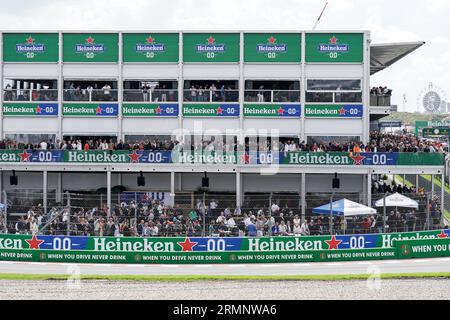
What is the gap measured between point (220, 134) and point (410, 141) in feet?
30.3

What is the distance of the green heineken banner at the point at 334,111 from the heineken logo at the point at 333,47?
8.84ft

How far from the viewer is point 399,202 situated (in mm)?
30250

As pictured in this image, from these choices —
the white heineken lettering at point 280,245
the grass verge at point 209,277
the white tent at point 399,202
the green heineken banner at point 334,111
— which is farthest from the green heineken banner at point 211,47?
the grass verge at point 209,277

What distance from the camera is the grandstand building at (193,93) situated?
1521 inches

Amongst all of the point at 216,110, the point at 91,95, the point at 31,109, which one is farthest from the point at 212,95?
the point at 31,109

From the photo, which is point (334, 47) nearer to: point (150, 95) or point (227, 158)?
point (227, 158)

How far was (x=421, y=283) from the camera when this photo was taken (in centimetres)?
2378

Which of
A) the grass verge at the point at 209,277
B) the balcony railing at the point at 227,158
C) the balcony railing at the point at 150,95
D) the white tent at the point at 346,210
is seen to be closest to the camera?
the grass verge at the point at 209,277

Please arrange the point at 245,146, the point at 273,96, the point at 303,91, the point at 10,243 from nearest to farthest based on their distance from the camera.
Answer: the point at 10,243
the point at 245,146
the point at 303,91
the point at 273,96

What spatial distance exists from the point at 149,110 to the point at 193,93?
237cm

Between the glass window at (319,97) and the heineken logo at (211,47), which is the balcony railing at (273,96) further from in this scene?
the heineken logo at (211,47)

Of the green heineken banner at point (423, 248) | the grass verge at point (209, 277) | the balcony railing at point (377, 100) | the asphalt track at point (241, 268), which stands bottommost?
the grass verge at point (209, 277)

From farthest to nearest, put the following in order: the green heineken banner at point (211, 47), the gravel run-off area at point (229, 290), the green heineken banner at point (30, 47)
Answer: the green heineken banner at point (30, 47) → the green heineken banner at point (211, 47) → the gravel run-off area at point (229, 290)
